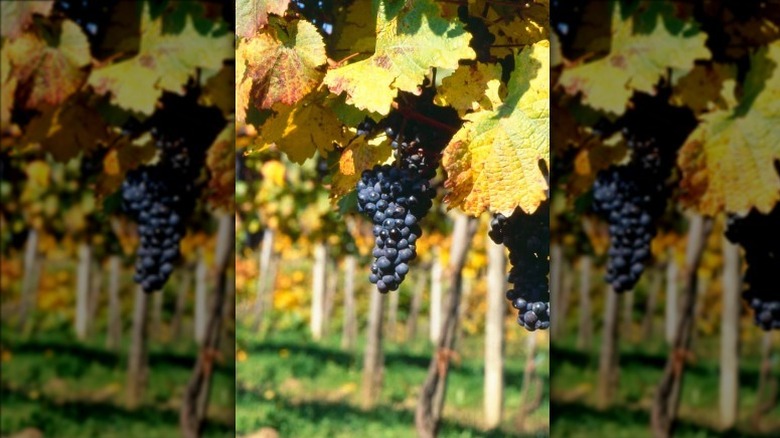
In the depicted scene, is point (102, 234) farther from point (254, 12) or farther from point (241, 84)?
point (254, 12)

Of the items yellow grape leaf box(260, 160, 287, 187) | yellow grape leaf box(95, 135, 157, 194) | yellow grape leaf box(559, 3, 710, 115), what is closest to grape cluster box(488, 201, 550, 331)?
yellow grape leaf box(260, 160, 287, 187)

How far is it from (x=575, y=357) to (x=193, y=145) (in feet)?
5.43

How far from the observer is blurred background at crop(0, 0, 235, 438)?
3.18m

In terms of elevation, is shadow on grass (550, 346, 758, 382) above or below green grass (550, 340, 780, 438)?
above

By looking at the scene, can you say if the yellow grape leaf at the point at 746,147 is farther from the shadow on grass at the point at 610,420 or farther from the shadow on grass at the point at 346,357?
the shadow on grass at the point at 346,357

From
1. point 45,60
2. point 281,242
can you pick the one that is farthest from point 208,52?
point 281,242

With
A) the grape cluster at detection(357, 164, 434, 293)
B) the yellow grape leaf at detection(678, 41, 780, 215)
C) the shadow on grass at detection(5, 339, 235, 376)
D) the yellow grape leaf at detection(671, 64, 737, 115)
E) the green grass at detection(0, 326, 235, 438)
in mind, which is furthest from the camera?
the shadow on grass at detection(5, 339, 235, 376)

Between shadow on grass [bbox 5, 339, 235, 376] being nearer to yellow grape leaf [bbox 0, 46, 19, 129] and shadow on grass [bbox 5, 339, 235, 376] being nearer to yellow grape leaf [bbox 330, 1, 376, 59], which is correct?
yellow grape leaf [bbox 0, 46, 19, 129]

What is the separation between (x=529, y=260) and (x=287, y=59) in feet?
2.13

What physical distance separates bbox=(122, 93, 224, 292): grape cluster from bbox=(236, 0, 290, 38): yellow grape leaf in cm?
121

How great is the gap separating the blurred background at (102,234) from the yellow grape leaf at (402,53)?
1308 millimetres

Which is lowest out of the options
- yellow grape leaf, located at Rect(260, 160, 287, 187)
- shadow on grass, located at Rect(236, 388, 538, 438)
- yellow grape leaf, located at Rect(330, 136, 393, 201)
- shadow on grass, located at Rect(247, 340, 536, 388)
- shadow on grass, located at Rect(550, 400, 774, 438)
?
shadow on grass, located at Rect(550, 400, 774, 438)

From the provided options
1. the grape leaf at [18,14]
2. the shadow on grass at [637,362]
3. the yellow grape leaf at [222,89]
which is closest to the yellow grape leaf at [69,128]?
the grape leaf at [18,14]

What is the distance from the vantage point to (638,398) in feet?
12.0
